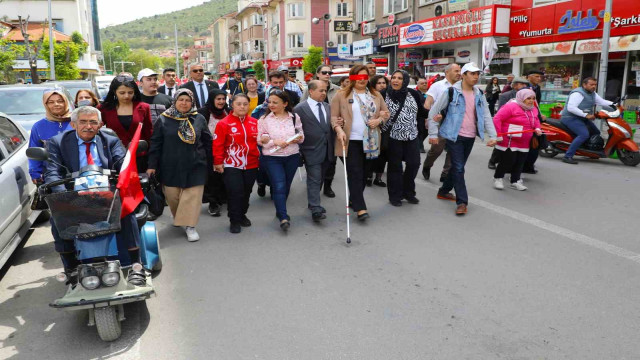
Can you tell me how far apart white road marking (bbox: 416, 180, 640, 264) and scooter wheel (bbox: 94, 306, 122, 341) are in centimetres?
459

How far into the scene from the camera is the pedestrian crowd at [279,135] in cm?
546

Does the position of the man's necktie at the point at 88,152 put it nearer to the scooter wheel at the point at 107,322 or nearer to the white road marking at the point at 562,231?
the scooter wheel at the point at 107,322

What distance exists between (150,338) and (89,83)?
38.5ft

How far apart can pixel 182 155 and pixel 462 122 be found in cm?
357

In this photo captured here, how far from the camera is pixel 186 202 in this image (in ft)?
18.4

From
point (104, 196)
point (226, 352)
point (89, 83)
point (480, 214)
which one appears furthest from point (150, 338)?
point (89, 83)

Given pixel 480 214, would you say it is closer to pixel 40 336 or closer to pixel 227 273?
pixel 227 273

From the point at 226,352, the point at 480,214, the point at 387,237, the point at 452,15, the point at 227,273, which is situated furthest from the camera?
the point at 452,15

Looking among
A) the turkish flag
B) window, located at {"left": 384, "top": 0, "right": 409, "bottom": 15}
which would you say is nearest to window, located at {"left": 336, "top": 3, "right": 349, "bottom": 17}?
window, located at {"left": 384, "top": 0, "right": 409, "bottom": 15}

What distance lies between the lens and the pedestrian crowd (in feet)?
17.9

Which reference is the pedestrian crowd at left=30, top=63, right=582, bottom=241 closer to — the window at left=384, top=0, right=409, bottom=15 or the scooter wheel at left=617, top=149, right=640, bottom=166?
the scooter wheel at left=617, top=149, right=640, bottom=166

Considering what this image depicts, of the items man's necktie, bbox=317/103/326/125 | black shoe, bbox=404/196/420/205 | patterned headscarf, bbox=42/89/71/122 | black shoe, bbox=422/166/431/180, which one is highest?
patterned headscarf, bbox=42/89/71/122

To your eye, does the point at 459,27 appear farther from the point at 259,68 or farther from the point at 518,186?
the point at 259,68

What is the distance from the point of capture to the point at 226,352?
3.30 meters
